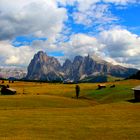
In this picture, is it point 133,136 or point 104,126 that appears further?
point 104,126

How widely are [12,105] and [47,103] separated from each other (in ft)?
41.8

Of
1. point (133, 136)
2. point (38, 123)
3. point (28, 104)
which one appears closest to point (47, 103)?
point (28, 104)

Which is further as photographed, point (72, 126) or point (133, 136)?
point (72, 126)

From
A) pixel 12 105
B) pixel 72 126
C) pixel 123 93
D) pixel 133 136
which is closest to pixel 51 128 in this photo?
pixel 72 126

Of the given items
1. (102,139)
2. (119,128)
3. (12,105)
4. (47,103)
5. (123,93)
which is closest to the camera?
(102,139)

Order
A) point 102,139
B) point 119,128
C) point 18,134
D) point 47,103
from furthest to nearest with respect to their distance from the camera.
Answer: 1. point 47,103
2. point 119,128
3. point 18,134
4. point 102,139

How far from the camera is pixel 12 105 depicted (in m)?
100

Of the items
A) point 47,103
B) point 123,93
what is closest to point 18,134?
point 47,103

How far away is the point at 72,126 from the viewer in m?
51.4

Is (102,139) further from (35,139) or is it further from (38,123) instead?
(38,123)

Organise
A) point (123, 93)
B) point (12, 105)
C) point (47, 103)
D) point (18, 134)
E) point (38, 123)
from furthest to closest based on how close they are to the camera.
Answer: point (123, 93) → point (47, 103) → point (12, 105) → point (38, 123) → point (18, 134)

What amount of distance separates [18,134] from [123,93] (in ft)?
330

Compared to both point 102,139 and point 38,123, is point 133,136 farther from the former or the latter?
point 38,123

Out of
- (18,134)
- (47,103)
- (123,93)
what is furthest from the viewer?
(123,93)
